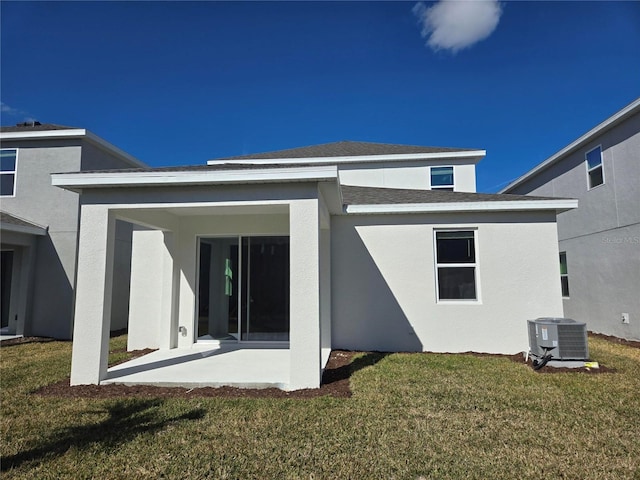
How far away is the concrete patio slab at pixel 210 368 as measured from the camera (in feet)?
19.1

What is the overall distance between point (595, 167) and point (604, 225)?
1.92m

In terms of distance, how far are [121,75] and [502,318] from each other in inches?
Result: 567

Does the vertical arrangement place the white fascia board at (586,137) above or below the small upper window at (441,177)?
above

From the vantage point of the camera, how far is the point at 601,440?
3863 millimetres

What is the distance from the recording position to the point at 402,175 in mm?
13852

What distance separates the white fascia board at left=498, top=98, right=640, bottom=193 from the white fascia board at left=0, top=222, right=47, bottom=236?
17.1 m

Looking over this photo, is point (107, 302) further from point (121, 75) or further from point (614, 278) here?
point (614, 278)

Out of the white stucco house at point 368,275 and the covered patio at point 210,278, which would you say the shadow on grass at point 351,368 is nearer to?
the white stucco house at point 368,275


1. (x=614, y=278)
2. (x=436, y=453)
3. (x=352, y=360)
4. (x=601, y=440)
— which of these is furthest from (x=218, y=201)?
(x=614, y=278)

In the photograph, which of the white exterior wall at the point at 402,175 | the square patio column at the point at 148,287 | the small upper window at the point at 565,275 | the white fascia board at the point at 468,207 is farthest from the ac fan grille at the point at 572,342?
the square patio column at the point at 148,287

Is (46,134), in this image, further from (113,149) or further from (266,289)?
(266,289)

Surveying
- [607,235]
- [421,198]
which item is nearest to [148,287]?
[421,198]

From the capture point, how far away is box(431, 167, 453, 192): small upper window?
13703 millimetres

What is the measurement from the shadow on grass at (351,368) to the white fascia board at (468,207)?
10.6 ft
